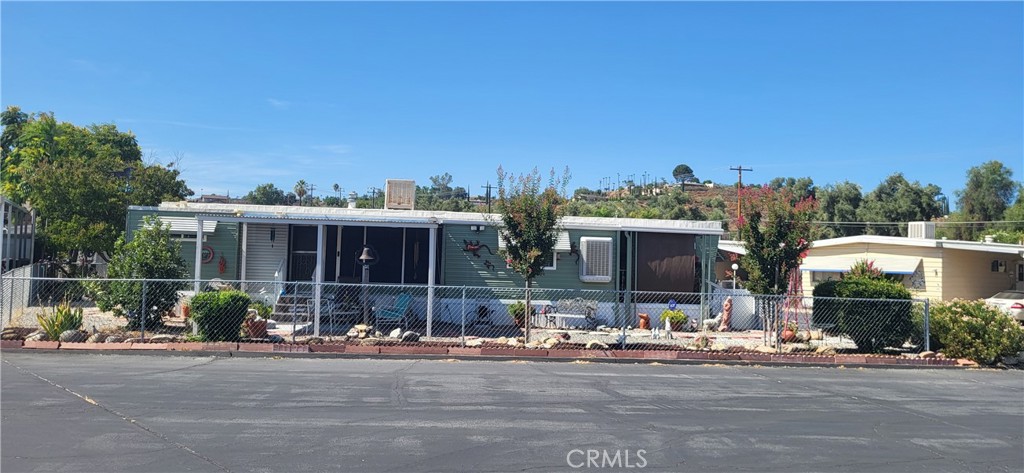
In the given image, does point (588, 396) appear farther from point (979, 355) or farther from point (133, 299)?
point (133, 299)

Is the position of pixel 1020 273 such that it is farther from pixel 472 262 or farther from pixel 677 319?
pixel 472 262

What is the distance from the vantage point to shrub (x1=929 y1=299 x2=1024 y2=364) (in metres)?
12.9

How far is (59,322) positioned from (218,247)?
5.12 metres

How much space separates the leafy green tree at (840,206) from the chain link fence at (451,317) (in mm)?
36180

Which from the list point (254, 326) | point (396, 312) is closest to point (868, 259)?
point (396, 312)

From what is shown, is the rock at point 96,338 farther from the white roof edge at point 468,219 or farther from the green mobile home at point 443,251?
the white roof edge at point 468,219

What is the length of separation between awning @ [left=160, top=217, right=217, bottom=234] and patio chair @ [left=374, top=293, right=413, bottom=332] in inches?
203

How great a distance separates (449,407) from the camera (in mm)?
8234

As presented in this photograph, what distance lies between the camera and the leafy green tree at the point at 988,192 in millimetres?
48438

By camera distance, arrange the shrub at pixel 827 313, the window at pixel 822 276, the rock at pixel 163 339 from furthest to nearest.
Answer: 1. the window at pixel 822 276
2. the shrub at pixel 827 313
3. the rock at pixel 163 339

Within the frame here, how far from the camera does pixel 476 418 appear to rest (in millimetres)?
7703

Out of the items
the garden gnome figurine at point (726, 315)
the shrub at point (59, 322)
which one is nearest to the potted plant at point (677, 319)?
the garden gnome figurine at point (726, 315)

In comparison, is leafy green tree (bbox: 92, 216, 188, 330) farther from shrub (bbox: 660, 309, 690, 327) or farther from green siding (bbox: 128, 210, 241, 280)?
shrub (bbox: 660, 309, 690, 327)

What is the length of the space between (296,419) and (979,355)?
484 inches
